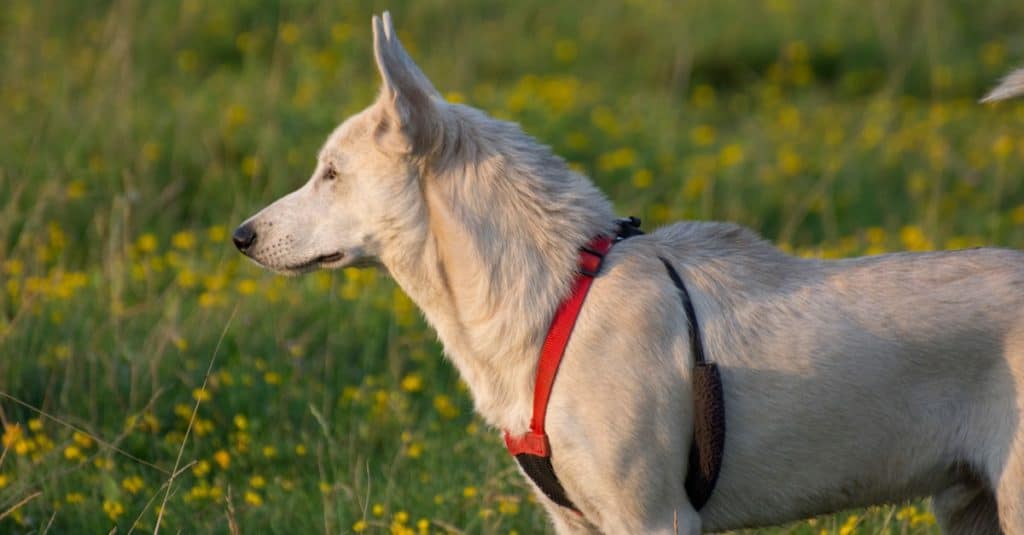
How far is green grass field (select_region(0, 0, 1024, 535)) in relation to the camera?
4.95 metres

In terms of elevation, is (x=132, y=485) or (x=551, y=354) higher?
(x=551, y=354)

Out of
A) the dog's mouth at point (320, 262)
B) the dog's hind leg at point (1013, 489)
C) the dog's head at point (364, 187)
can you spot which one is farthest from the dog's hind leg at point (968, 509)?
the dog's mouth at point (320, 262)

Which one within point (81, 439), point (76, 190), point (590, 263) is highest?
point (590, 263)

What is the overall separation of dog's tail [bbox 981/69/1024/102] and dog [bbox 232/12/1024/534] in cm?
1

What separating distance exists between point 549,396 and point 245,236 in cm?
106

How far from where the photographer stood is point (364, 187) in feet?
12.6

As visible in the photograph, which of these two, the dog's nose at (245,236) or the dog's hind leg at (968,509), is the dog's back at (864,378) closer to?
the dog's hind leg at (968,509)

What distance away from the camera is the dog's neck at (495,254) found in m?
3.73

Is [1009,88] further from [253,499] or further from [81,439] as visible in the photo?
[81,439]

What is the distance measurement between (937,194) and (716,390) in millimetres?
5076

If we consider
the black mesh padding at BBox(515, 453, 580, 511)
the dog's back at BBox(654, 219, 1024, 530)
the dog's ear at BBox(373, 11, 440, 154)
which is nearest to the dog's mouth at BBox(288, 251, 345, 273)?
the dog's ear at BBox(373, 11, 440, 154)

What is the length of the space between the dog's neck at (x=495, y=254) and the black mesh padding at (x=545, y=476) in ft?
0.30

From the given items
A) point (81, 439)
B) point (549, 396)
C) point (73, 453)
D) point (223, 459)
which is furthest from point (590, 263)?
point (81, 439)

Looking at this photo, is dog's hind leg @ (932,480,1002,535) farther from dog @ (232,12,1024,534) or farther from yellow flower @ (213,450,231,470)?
yellow flower @ (213,450,231,470)
